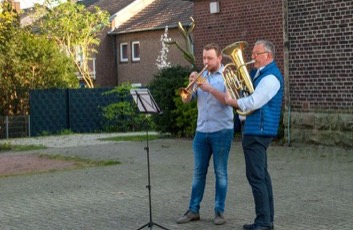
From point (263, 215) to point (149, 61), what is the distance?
34496 mm

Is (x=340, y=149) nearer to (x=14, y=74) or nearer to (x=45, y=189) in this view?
(x=45, y=189)

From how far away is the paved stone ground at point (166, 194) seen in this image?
8.97 meters

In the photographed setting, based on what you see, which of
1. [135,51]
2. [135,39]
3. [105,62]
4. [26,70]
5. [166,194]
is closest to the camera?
[166,194]

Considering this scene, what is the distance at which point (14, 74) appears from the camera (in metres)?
27.0

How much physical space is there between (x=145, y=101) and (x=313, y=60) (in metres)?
9.08

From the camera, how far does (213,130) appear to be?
8.64 meters

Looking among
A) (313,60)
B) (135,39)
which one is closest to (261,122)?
(313,60)

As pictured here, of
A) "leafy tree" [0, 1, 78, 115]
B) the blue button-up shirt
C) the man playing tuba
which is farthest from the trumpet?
"leafy tree" [0, 1, 78, 115]

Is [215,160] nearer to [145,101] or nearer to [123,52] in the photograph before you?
[145,101]

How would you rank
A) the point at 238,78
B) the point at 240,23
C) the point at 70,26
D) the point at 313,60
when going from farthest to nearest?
the point at 70,26, the point at 240,23, the point at 313,60, the point at 238,78

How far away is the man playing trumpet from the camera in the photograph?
8.59 m

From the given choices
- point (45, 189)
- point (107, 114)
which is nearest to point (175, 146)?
point (45, 189)

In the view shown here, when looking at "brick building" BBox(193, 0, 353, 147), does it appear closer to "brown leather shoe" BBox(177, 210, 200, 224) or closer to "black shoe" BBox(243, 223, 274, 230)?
"brown leather shoe" BBox(177, 210, 200, 224)

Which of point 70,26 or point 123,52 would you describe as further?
point 123,52
